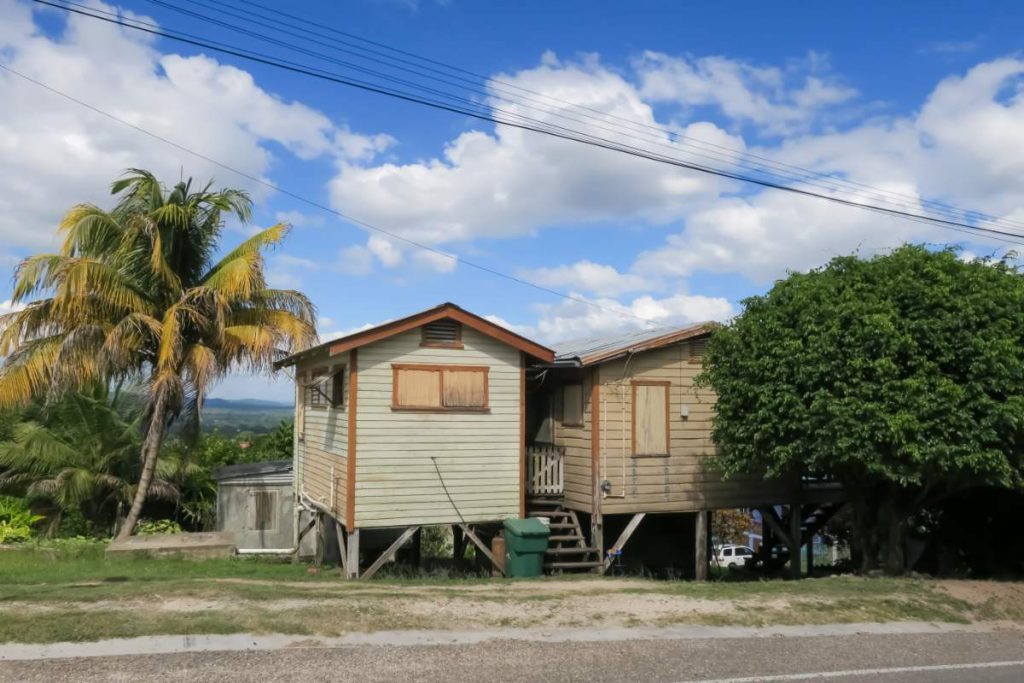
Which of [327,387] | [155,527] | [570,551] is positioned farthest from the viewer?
[155,527]

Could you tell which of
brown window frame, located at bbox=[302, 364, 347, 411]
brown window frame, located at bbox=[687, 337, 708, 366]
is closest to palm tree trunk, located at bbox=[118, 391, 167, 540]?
brown window frame, located at bbox=[302, 364, 347, 411]

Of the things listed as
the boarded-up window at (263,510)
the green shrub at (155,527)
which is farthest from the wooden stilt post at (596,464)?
the green shrub at (155,527)

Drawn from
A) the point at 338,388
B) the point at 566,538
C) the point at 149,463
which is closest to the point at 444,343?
the point at 338,388

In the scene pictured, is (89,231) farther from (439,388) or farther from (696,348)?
(696,348)

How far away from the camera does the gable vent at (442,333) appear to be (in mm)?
15977

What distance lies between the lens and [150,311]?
1909 centimetres

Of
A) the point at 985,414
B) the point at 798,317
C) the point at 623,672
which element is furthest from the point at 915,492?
the point at 623,672

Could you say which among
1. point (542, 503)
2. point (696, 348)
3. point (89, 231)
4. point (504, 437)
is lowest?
point (542, 503)

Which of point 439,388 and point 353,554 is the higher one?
point 439,388

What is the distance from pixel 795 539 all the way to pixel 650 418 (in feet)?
17.1

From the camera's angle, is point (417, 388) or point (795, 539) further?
point (795, 539)

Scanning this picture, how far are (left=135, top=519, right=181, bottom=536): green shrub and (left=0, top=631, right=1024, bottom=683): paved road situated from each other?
13102 millimetres

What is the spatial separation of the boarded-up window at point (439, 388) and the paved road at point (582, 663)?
22.2ft

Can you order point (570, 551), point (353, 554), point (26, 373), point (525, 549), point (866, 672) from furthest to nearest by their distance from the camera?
point (26, 373)
point (570, 551)
point (353, 554)
point (525, 549)
point (866, 672)
